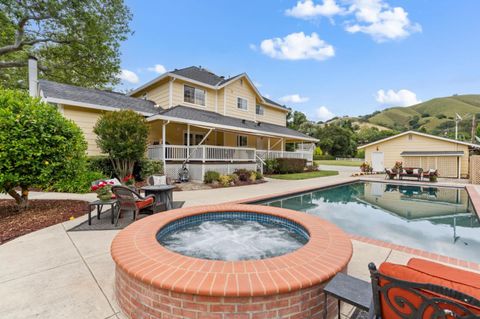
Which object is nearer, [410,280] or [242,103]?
[410,280]

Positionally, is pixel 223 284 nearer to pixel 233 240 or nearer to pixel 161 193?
pixel 233 240

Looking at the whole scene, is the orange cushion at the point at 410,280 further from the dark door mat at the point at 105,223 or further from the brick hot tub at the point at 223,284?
the dark door mat at the point at 105,223

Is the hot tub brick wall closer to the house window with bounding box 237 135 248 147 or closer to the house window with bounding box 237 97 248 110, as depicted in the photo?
the house window with bounding box 237 135 248 147

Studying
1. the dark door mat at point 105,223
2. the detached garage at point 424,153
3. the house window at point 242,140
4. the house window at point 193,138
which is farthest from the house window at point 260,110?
the dark door mat at point 105,223

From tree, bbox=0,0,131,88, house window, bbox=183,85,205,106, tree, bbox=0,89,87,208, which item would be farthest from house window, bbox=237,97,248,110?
tree, bbox=0,89,87,208

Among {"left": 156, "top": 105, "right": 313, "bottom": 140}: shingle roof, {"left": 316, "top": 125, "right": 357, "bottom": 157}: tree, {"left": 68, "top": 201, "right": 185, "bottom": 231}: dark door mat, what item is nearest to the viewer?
{"left": 68, "top": 201, "right": 185, "bottom": 231}: dark door mat

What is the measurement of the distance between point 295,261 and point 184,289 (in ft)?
4.37

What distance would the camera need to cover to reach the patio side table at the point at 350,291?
2.00 meters

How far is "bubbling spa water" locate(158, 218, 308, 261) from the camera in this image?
13.9ft

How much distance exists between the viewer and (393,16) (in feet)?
49.6

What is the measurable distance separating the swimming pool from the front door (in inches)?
504

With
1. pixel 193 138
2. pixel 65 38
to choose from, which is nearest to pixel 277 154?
pixel 193 138

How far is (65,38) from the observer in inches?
740

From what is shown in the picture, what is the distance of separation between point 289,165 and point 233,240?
15131 mm
